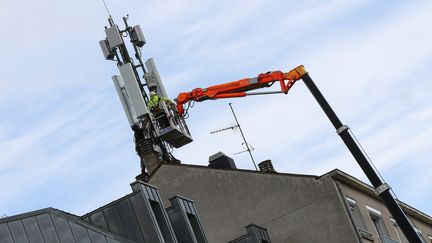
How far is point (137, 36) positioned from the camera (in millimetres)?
78750

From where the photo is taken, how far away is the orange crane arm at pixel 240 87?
5669 centimetres

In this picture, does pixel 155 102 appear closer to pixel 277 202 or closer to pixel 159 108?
pixel 159 108

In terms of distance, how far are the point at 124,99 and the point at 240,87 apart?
13.4 meters

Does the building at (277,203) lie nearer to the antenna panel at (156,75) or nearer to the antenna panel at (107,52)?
the antenna panel at (156,75)

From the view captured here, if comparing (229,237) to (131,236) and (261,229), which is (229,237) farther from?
(131,236)

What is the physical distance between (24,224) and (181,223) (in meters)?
7.24

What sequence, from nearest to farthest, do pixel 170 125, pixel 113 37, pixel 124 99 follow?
pixel 170 125
pixel 124 99
pixel 113 37

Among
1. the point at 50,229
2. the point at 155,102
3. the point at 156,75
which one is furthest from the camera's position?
the point at 156,75

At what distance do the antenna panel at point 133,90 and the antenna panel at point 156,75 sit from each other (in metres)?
1.30

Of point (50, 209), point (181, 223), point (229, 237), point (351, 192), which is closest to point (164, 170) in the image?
point (229, 237)

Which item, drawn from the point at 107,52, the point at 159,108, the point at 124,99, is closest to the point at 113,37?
the point at 107,52

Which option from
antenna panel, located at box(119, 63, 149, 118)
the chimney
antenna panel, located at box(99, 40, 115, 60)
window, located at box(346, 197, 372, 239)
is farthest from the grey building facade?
antenna panel, located at box(99, 40, 115, 60)

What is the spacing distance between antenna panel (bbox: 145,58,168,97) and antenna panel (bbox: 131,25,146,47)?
220cm

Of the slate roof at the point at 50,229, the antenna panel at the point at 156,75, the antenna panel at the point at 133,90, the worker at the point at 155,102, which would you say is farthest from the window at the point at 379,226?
the slate roof at the point at 50,229
